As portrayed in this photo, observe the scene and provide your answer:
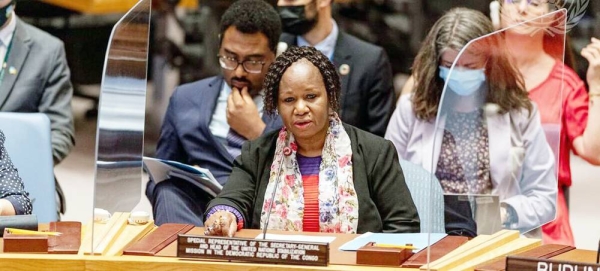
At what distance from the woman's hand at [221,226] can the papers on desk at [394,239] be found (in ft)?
1.19

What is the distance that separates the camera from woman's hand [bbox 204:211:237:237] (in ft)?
12.8

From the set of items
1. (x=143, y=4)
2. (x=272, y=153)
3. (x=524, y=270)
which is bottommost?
(x=524, y=270)

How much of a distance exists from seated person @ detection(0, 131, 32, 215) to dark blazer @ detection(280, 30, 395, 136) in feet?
5.21

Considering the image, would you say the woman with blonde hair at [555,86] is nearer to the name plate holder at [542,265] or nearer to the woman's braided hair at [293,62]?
the woman's braided hair at [293,62]

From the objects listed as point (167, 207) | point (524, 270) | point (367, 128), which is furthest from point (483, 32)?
point (524, 270)

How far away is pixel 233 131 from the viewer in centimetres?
528

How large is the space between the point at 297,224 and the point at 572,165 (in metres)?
1.66

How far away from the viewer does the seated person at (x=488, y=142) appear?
420 centimetres

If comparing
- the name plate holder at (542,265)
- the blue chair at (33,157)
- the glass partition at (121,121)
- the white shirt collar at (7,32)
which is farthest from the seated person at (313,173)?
the white shirt collar at (7,32)

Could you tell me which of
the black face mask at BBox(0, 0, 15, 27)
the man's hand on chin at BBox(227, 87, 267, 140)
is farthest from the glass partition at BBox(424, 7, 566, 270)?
the black face mask at BBox(0, 0, 15, 27)

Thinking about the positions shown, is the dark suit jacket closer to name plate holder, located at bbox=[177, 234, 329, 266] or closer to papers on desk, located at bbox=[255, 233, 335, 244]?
papers on desk, located at bbox=[255, 233, 335, 244]

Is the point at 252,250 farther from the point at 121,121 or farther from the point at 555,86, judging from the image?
the point at 555,86

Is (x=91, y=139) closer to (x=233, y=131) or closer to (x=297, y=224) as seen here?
(x=233, y=131)

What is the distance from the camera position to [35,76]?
5.80 m
